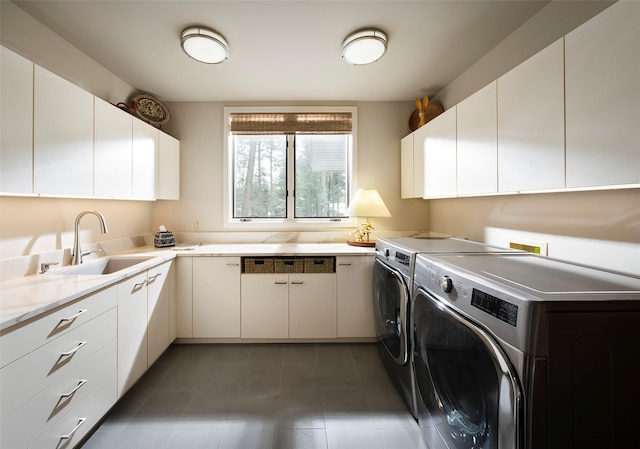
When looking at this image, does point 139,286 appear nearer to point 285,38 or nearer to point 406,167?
point 285,38

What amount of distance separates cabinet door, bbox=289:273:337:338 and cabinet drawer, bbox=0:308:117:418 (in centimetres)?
128

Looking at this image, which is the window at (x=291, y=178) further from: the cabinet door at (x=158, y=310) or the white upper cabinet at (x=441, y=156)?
the cabinet door at (x=158, y=310)

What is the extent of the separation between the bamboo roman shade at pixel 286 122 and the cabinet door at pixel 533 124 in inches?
68.3

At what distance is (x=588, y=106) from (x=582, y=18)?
79 cm

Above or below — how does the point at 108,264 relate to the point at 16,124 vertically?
below

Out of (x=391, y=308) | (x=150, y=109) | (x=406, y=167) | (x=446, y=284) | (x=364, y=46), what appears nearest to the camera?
(x=446, y=284)

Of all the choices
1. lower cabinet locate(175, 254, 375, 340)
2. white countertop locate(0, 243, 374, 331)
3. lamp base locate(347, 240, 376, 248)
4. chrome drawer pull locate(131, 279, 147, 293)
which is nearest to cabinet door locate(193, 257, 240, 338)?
lower cabinet locate(175, 254, 375, 340)

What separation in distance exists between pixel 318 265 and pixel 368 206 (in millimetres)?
786

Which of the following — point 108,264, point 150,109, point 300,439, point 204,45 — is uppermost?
point 204,45

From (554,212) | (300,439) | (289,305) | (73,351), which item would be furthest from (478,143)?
(73,351)

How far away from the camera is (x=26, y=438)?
3.23ft

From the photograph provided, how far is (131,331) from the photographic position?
1.64 m

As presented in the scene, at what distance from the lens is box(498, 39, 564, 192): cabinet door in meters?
1.08

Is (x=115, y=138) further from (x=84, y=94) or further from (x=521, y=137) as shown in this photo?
(x=521, y=137)
